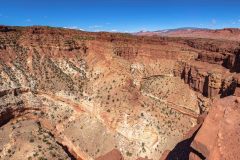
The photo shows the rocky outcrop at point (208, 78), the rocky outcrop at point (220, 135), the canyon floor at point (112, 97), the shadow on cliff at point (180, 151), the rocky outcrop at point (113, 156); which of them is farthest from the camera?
the rocky outcrop at point (208, 78)

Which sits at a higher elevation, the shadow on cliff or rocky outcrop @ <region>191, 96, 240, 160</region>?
rocky outcrop @ <region>191, 96, 240, 160</region>

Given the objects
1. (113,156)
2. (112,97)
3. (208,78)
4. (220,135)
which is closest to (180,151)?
(113,156)

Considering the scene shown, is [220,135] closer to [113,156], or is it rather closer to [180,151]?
[180,151]

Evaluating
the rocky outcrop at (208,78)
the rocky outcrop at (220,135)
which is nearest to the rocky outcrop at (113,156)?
the rocky outcrop at (220,135)

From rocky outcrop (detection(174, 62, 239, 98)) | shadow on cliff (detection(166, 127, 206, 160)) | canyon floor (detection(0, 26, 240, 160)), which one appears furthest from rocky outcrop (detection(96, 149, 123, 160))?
rocky outcrop (detection(174, 62, 239, 98))

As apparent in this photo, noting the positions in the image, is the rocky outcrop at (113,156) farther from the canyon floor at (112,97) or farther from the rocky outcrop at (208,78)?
the rocky outcrop at (208,78)

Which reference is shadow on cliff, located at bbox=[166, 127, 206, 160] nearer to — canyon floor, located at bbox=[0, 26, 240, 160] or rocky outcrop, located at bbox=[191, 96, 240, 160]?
canyon floor, located at bbox=[0, 26, 240, 160]
